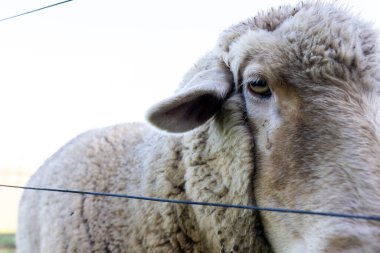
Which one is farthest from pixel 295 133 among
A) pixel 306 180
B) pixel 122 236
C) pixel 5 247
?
pixel 5 247

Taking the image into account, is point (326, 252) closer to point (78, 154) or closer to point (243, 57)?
point (243, 57)

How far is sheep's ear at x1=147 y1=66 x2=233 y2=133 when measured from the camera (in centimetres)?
232

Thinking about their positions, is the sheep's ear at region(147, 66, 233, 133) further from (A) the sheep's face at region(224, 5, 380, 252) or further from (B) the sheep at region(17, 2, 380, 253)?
(A) the sheep's face at region(224, 5, 380, 252)

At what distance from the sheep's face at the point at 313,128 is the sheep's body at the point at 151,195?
0.55 ft

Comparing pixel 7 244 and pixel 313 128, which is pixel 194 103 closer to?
pixel 313 128

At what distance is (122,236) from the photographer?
8.77 ft

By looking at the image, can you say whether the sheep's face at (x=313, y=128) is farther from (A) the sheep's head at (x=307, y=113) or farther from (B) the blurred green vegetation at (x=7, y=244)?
(B) the blurred green vegetation at (x=7, y=244)

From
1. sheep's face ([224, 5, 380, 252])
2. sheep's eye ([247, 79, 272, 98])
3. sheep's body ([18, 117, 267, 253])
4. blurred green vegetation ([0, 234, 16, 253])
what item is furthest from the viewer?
blurred green vegetation ([0, 234, 16, 253])

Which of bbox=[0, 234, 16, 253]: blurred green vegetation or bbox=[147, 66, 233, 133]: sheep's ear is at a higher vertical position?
bbox=[147, 66, 233, 133]: sheep's ear

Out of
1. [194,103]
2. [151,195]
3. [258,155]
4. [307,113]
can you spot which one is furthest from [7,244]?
[307,113]

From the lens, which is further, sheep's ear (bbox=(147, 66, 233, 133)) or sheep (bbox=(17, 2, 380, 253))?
sheep's ear (bbox=(147, 66, 233, 133))

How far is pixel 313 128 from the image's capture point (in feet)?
6.72

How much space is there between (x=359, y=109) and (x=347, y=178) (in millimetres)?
326

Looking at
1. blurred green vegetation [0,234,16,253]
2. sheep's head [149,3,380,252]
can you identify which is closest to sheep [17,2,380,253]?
sheep's head [149,3,380,252]
